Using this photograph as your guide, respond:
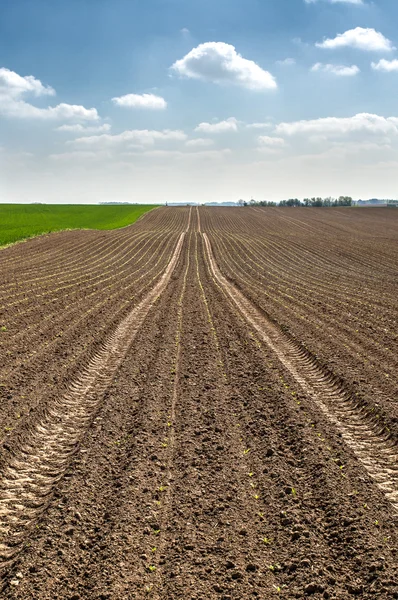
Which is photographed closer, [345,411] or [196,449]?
[196,449]

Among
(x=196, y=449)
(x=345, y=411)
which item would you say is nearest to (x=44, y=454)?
(x=196, y=449)

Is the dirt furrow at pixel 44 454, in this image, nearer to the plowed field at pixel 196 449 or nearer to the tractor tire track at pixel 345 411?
the plowed field at pixel 196 449

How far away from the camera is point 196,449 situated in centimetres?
746

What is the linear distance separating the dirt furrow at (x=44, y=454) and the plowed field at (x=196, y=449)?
29 millimetres

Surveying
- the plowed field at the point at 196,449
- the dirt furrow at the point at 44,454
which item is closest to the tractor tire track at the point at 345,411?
the plowed field at the point at 196,449

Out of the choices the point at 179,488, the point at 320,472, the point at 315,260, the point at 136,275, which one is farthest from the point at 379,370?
the point at 315,260

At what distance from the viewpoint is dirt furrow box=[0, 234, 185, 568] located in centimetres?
573

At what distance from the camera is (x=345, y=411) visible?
360 inches

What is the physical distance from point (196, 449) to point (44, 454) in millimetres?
2405

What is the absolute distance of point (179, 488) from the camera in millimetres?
6387

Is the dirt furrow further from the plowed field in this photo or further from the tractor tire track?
the tractor tire track

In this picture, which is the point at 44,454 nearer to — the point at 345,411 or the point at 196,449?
the point at 196,449

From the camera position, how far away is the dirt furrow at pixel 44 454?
5730 mm

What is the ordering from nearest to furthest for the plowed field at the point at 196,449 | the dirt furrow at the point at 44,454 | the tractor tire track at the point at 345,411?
the plowed field at the point at 196,449
the dirt furrow at the point at 44,454
the tractor tire track at the point at 345,411
